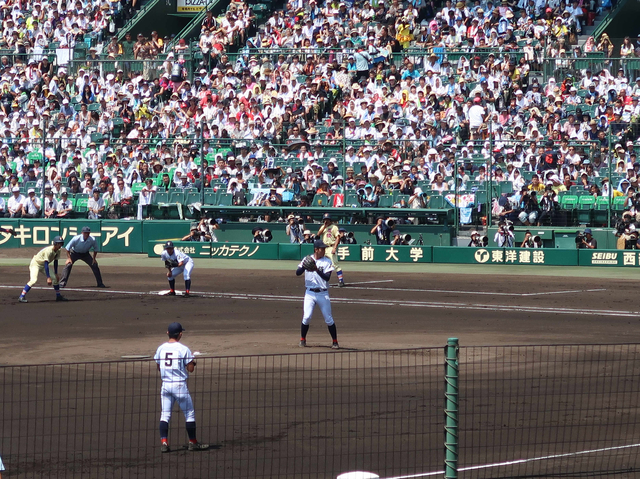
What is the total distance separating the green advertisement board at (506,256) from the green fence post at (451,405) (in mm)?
22840

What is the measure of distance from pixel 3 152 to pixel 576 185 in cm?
1879

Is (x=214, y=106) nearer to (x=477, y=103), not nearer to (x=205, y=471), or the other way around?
(x=477, y=103)

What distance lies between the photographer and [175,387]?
9.73 m

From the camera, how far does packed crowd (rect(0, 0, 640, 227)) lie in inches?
1198

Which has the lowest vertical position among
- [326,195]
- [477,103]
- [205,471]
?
[205,471]

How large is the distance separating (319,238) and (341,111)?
29.0 ft

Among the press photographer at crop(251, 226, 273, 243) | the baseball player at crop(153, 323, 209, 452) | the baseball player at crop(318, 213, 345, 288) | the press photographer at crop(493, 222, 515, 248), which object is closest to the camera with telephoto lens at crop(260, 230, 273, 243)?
the press photographer at crop(251, 226, 273, 243)

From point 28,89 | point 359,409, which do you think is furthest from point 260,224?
point 359,409

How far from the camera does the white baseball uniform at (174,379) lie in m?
9.72

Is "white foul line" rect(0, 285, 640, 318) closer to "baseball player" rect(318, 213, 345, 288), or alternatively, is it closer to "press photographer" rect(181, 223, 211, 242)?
"baseball player" rect(318, 213, 345, 288)

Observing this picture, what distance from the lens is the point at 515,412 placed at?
11141mm

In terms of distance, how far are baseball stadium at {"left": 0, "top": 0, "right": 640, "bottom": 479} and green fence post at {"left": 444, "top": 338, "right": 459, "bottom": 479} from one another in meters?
0.03

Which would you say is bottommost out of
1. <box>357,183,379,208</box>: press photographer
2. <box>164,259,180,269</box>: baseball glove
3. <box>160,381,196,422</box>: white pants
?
<box>160,381,196,422</box>: white pants

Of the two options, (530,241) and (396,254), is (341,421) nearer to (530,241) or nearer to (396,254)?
(530,241)
